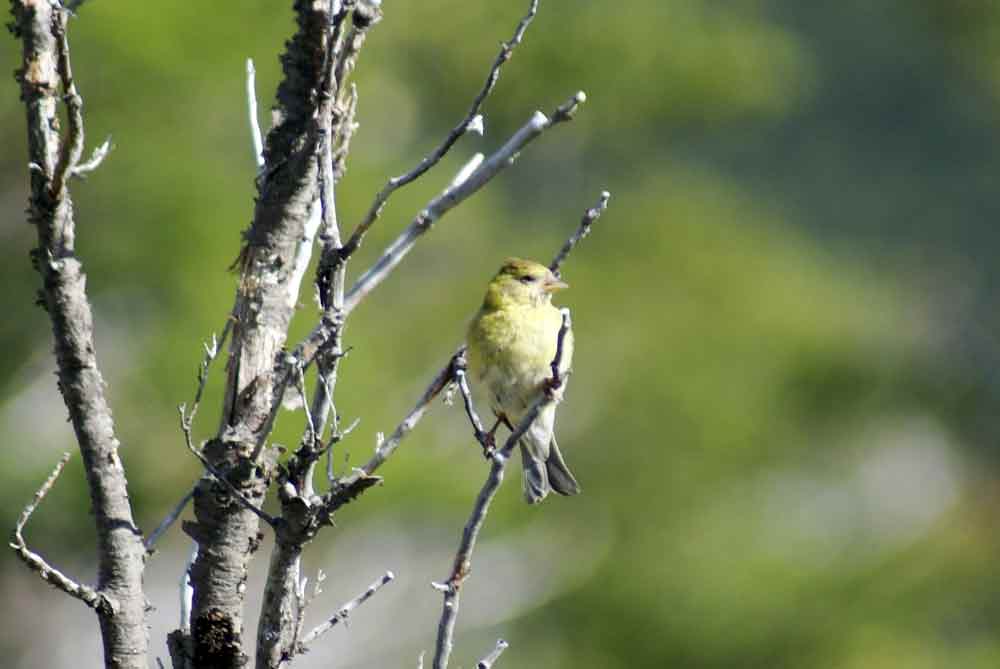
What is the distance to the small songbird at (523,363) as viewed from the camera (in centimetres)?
399

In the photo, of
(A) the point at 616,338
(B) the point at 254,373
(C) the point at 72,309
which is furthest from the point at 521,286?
(A) the point at 616,338

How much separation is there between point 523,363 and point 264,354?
154 centimetres

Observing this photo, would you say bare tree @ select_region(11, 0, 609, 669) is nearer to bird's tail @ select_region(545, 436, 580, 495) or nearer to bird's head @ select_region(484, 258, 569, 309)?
bird's tail @ select_region(545, 436, 580, 495)

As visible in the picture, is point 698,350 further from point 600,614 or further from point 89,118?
point 89,118

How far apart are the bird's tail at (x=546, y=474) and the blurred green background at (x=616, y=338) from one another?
3.77 meters

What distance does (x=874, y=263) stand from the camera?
19.0 meters

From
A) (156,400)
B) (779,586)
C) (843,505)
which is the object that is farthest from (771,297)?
(156,400)

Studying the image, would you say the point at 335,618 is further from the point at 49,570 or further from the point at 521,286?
the point at 521,286

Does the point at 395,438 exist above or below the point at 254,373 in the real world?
below

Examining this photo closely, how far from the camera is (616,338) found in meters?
14.7

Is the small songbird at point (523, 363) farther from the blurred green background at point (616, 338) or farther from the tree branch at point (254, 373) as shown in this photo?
the blurred green background at point (616, 338)

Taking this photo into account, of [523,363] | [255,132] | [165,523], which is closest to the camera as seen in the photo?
[165,523]

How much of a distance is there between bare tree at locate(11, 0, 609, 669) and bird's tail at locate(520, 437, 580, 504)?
1346 mm

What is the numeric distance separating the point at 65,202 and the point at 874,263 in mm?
17391
